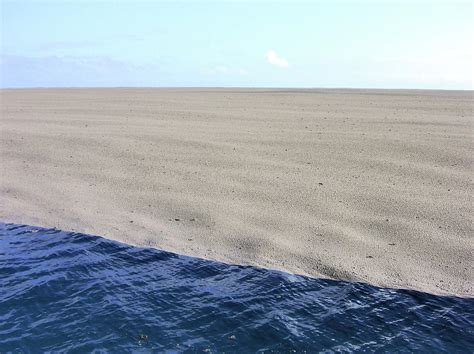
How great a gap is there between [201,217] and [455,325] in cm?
335

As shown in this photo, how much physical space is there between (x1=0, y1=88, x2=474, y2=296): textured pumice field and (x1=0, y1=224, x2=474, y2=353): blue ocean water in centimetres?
35

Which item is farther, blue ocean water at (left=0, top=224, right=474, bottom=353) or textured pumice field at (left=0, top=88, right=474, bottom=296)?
textured pumice field at (left=0, top=88, right=474, bottom=296)

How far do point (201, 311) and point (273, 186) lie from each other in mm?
3382

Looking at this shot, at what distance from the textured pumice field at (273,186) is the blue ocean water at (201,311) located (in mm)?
352

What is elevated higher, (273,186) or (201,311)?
(273,186)

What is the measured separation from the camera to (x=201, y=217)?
257 inches

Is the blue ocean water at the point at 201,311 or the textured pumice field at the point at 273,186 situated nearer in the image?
the blue ocean water at the point at 201,311

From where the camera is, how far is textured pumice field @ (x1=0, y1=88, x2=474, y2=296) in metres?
5.49

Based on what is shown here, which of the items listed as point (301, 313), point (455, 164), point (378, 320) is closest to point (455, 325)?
point (378, 320)

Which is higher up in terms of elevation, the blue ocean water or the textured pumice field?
the textured pumice field

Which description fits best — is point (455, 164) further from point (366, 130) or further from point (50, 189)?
point (50, 189)

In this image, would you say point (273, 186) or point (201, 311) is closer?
point (201, 311)

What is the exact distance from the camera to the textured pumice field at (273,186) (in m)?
5.49

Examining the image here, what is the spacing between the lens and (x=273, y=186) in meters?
7.49
